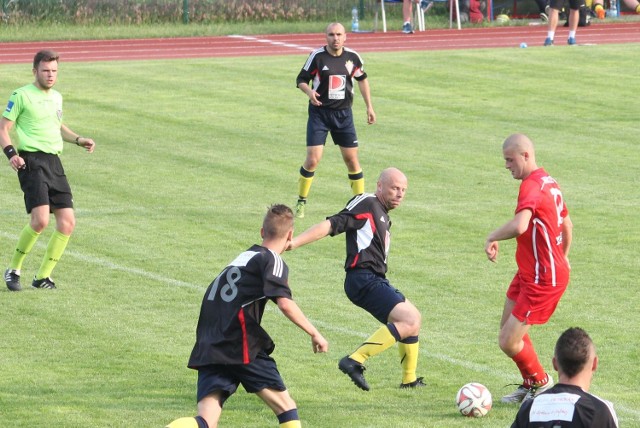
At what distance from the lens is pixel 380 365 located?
36.0ft

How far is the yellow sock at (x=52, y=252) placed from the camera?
13344 millimetres

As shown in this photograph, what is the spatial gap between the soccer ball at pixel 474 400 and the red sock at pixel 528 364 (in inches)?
14.4

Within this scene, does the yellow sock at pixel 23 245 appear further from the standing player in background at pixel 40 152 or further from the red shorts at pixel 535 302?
the red shorts at pixel 535 302

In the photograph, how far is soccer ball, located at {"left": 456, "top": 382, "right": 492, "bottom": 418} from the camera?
9508 millimetres

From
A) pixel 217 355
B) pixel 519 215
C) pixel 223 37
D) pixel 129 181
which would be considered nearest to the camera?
pixel 217 355

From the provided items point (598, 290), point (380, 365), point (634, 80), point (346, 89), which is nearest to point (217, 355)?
point (380, 365)

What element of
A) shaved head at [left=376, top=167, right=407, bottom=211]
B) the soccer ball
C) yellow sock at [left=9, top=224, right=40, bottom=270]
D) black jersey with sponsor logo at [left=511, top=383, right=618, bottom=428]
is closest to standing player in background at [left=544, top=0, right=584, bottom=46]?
yellow sock at [left=9, top=224, right=40, bottom=270]

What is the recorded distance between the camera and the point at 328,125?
17500mm

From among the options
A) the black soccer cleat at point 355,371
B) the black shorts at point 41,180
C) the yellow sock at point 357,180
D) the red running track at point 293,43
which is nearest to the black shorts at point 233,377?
the black soccer cleat at point 355,371

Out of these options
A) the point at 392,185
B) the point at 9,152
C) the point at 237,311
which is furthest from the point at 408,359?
the point at 9,152

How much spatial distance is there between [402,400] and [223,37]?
26.0 meters

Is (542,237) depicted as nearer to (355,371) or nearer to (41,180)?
(355,371)

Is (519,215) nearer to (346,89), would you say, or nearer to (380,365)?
(380,365)

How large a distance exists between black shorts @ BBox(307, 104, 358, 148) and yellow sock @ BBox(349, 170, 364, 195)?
0.41 meters
